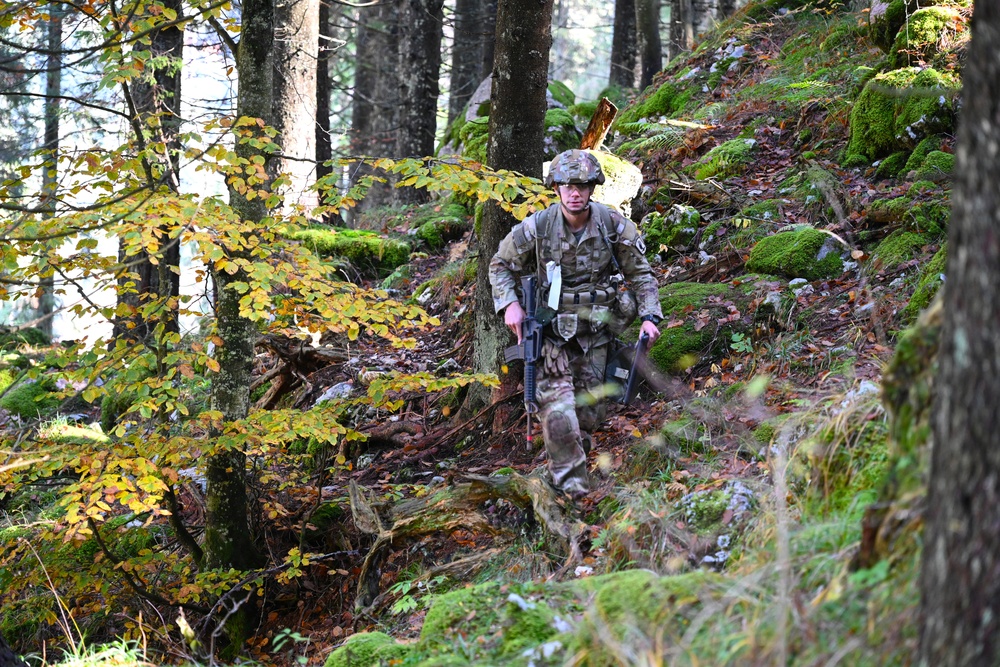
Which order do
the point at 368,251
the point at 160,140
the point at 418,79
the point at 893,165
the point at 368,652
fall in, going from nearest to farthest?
the point at 368,652 → the point at 160,140 → the point at 893,165 → the point at 368,251 → the point at 418,79

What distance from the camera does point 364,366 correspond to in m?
8.45

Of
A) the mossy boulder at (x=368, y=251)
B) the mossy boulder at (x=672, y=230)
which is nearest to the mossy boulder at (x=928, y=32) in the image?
the mossy boulder at (x=672, y=230)

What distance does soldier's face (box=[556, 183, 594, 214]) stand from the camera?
5.78 metres

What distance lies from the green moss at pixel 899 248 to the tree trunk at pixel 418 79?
363 inches

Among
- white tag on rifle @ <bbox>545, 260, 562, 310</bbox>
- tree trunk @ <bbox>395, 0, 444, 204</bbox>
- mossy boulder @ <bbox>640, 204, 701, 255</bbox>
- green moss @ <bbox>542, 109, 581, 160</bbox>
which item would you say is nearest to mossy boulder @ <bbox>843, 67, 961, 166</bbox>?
mossy boulder @ <bbox>640, 204, 701, 255</bbox>

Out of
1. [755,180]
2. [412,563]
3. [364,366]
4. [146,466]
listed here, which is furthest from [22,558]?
[755,180]

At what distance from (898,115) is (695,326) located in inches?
116

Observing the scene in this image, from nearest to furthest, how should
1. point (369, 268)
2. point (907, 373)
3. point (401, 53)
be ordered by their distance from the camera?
1. point (907, 373)
2. point (369, 268)
3. point (401, 53)

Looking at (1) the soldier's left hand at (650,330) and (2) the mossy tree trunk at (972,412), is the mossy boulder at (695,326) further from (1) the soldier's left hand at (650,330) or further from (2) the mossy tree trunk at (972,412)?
(2) the mossy tree trunk at (972,412)

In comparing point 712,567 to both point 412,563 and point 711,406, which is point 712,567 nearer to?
point 711,406

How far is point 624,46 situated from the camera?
62.0 feet

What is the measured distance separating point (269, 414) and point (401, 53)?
10.5 meters

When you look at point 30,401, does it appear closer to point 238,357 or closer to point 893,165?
point 238,357

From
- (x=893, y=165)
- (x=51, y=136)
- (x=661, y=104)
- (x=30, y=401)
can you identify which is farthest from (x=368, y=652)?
(x=51, y=136)
